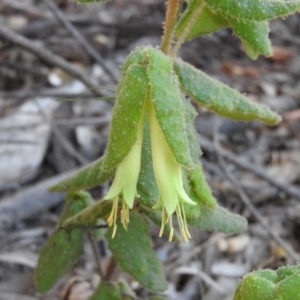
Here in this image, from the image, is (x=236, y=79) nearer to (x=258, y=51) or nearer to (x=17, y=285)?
(x=17, y=285)

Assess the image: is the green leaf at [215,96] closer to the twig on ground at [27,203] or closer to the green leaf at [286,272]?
the green leaf at [286,272]

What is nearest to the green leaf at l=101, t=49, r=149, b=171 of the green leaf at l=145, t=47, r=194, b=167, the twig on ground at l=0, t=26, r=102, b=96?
the green leaf at l=145, t=47, r=194, b=167

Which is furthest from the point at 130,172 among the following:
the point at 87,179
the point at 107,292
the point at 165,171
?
the point at 107,292

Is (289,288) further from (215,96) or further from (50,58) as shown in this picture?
(50,58)

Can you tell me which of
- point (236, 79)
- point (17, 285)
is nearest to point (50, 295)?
point (17, 285)

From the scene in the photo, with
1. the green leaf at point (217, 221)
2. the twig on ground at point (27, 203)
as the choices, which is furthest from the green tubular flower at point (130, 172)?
the twig on ground at point (27, 203)

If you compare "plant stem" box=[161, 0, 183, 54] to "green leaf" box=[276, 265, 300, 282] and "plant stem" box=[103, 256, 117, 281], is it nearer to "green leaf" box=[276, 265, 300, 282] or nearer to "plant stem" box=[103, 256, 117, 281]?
"green leaf" box=[276, 265, 300, 282]

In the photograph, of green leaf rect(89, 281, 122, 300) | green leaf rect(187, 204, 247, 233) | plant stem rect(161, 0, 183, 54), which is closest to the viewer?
plant stem rect(161, 0, 183, 54)
